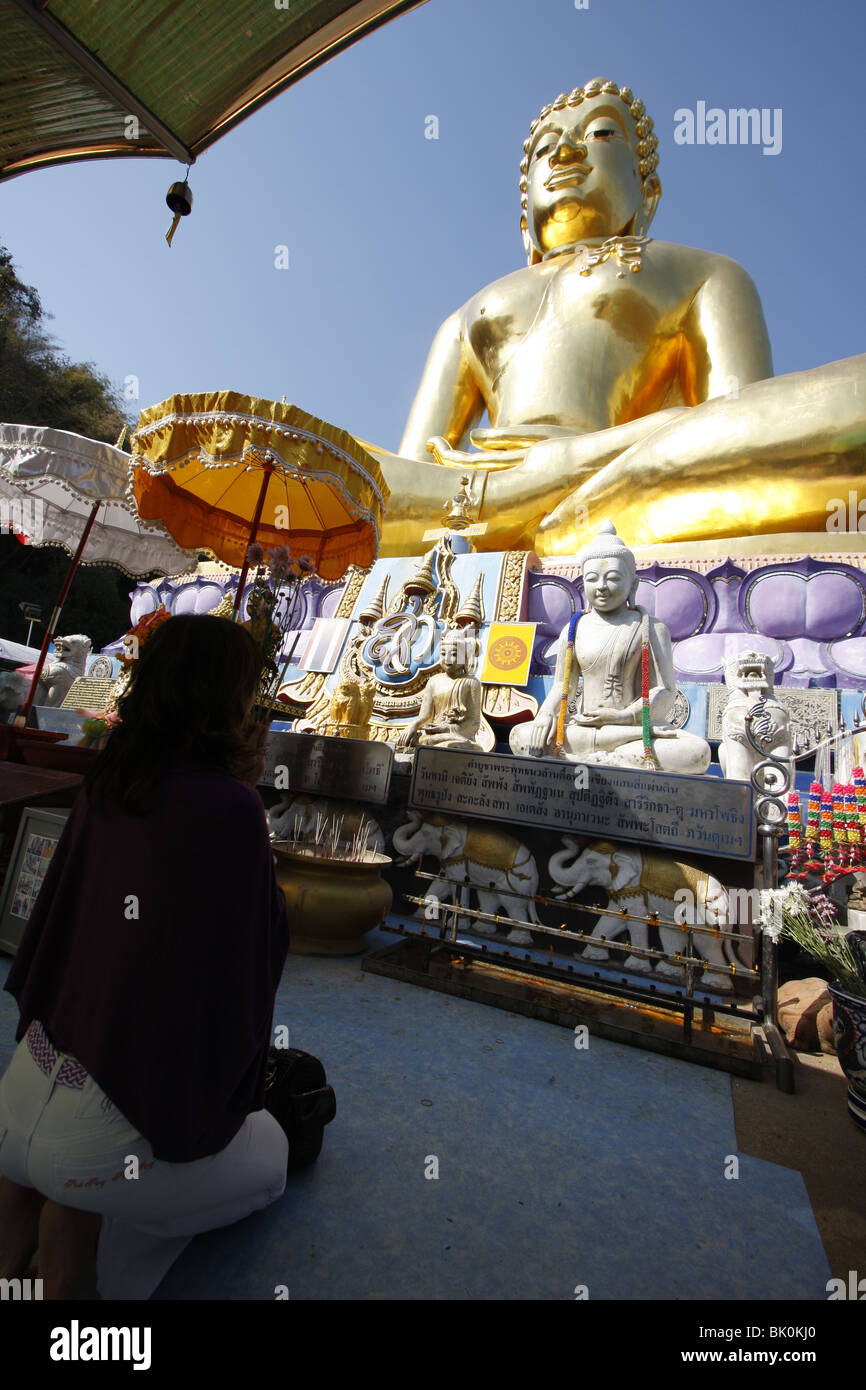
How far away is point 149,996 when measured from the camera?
1.00 metres

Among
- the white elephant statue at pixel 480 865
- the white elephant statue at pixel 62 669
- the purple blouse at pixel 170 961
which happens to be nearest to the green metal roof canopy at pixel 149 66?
the purple blouse at pixel 170 961

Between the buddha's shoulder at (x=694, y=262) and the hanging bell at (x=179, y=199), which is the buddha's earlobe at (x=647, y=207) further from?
the hanging bell at (x=179, y=199)

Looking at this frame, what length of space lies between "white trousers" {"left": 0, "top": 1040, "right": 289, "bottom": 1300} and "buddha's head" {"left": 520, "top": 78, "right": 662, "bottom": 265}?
38.6 feet

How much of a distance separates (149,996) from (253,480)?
13.1 ft

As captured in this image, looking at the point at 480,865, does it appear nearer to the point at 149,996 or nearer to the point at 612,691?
the point at 612,691

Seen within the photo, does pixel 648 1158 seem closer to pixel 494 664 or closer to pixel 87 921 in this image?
pixel 87 921

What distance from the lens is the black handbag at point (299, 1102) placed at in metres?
1.47

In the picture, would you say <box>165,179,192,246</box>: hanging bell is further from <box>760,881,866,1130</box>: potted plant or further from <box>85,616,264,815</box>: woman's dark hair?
<box>760,881,866,1130</box>: potted plant

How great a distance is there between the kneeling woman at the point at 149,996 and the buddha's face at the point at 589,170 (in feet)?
36.8

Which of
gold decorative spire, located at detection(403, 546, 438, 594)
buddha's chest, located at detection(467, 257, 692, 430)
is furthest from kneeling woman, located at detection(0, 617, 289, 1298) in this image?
buddha's chest, located at detection(467, 257, 692, 430)

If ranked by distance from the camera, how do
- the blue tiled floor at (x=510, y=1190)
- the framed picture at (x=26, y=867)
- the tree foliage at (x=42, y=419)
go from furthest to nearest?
1. the tree foliage at (x=42, y=419)
2. the framed picture at (x=26, y=867)
3. the blue tiled floor at (x=510, y=1190)

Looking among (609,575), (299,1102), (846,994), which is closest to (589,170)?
(609,575)

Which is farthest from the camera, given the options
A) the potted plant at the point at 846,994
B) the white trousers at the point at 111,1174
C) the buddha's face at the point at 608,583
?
the buddha's face at the point at 608,583

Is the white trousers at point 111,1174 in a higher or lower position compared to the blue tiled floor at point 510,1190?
higher
